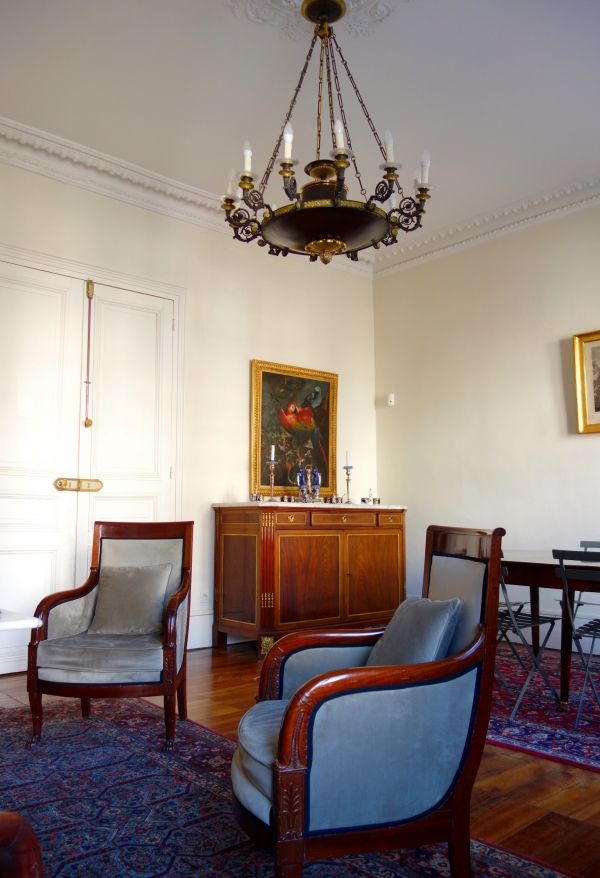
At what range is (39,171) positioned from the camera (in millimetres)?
5090

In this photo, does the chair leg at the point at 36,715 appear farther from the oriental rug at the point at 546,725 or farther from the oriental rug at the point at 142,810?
the oriental rug at the point at 546,725

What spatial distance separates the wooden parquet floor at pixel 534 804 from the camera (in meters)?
2.19

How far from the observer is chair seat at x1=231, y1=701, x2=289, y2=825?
177 cm

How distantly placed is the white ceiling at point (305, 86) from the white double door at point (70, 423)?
123 cm

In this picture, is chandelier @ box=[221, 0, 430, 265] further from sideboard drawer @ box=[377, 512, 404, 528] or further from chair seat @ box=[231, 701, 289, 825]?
sideboard drawer @ box=[377, 512, 404, 528]

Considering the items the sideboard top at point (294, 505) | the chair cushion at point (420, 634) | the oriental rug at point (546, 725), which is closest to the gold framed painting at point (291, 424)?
the sideboard top at point (294, 505)

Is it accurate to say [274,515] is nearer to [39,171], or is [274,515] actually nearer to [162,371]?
[162,371]

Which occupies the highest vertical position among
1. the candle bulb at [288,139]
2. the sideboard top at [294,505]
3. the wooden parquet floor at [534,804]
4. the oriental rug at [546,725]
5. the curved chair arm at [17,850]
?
the candle bulb at [288,139]

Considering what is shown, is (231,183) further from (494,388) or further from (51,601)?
(494,388)

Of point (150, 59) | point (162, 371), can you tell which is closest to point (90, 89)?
point (150, 59)

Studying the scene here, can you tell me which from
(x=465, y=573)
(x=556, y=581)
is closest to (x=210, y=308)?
(x=556, y=581)

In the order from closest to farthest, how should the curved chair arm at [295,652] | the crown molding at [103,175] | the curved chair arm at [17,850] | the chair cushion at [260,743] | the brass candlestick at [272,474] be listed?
1. the curved chair arm at [17,850]
2. the chair cushion at [260,743]
3. the curved chair arm at [295,652]
4. the crown molding at [103,175]
5. the brass candlestick at [272,474]

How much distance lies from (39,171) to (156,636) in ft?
12.1

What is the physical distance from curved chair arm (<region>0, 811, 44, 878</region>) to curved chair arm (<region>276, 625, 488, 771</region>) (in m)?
0.77
